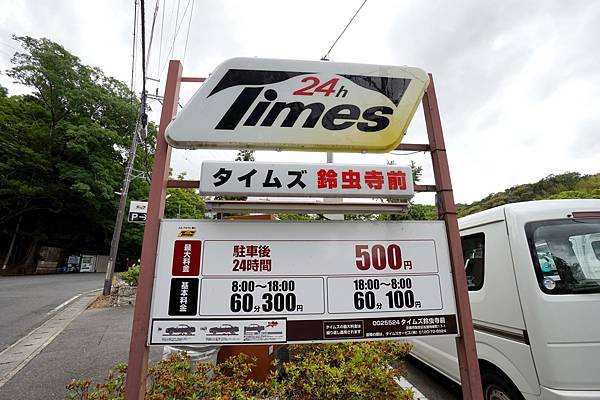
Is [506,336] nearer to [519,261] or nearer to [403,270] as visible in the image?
[519,261]

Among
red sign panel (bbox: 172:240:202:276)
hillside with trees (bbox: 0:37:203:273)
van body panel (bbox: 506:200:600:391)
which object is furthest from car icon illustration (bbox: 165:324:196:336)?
hillside with trees (bbox: 0:37:203:273)

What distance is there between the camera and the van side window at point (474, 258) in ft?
9.71

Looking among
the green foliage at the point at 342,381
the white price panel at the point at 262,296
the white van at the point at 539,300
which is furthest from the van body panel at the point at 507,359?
the white price panel at the point at 262,296

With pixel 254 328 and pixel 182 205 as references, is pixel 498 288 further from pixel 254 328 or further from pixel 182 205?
pixel 182 205

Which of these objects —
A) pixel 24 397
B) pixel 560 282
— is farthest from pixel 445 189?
pixel 24 397

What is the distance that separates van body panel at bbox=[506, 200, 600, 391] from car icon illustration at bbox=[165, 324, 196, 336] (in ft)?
8.35

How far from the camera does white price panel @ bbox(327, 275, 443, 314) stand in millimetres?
1875

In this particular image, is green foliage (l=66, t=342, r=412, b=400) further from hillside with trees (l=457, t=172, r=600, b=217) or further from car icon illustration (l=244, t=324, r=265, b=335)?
hillside with trees (l=457, t=172, r=600, b=217)

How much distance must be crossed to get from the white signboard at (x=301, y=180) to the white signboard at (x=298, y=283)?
221mm

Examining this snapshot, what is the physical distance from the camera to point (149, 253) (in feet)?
5.90

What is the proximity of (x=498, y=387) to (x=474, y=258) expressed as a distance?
1168mm

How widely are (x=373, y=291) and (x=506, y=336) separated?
1572 mm

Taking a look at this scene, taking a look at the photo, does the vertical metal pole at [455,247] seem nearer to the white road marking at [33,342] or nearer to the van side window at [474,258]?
the van side window at [474,258]

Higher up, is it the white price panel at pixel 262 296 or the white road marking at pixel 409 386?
the white price panel at pixel 262 296
